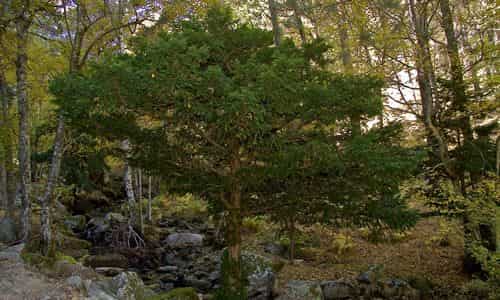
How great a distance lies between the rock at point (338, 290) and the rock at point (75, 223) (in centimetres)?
1015

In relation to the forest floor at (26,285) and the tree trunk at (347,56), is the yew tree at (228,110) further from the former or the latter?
the forest floor at (26,285)

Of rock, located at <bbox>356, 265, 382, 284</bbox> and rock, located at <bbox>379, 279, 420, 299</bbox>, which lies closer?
rock, located at <bbox>379, 279, 420, 299</bbox>

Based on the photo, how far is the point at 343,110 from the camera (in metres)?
5.69

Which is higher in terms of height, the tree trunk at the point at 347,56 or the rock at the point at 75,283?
the tree trunk at the point at 347,56

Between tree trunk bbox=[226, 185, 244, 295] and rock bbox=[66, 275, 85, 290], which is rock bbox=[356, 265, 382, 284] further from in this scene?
rock bbox=[66, 275, 85, 290]

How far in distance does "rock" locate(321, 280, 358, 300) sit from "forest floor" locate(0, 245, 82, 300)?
17.6 feet

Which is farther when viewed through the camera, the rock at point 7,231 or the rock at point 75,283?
the rock at point 7,231

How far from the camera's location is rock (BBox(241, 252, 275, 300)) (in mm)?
8109

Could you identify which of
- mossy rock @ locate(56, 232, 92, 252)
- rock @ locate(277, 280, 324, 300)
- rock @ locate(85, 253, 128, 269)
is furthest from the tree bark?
mossy rock @ locate(56, 232, 92, 252)

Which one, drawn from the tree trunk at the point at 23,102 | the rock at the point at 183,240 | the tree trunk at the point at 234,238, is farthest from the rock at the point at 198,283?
the tree trunk at the point at 23,102

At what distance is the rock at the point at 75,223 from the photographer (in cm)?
1432

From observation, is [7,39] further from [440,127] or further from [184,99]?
[440,127]

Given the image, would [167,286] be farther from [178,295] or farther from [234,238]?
[234,238]

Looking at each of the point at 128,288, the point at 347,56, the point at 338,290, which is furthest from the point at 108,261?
the point at 347,56
